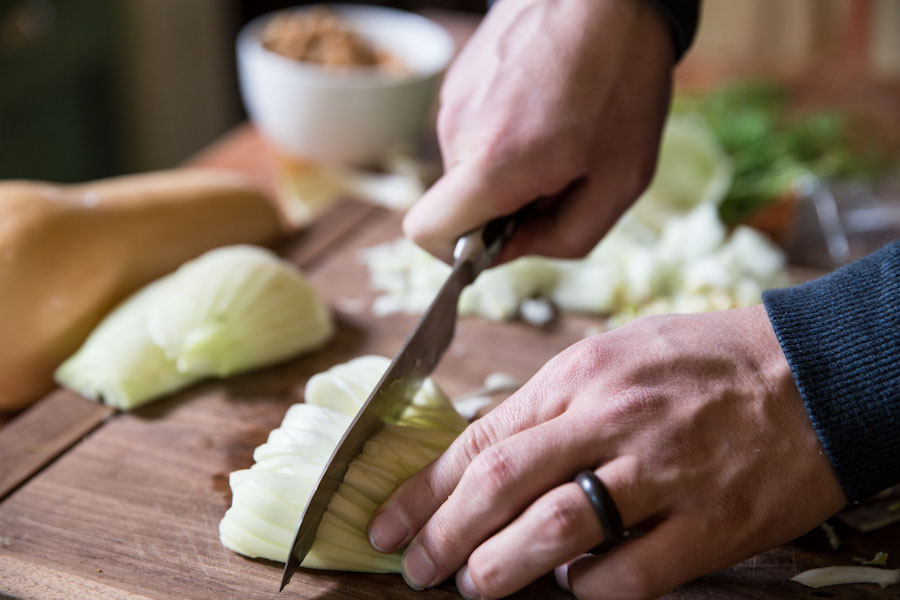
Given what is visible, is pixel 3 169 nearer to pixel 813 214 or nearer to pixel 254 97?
pixel 254 97

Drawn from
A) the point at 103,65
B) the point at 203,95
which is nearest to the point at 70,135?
the point at 103,65

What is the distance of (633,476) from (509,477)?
0.11 meters

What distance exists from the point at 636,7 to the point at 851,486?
2.15ft

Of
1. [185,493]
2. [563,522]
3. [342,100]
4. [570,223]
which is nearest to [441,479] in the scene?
[563,522]

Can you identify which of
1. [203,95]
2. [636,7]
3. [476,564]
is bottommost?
[203,95]

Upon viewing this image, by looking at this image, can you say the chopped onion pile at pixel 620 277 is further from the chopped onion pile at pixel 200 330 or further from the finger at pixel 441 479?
the finger at pixel 441 479

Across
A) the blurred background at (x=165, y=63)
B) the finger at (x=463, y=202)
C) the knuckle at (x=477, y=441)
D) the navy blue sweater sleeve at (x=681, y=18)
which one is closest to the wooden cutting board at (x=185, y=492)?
the knuckle at (x=477, y=441)

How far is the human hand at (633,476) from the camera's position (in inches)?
30.6

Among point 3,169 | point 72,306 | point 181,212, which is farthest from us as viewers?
point 3,169

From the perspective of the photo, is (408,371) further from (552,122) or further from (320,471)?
(552,122)

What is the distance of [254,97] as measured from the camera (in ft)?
6.14

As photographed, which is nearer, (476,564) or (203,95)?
(476,564)

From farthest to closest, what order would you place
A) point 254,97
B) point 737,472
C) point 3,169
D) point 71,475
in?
point 3,169, point 254,97, point 71,475, point 737,472

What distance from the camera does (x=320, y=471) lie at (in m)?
0.93
